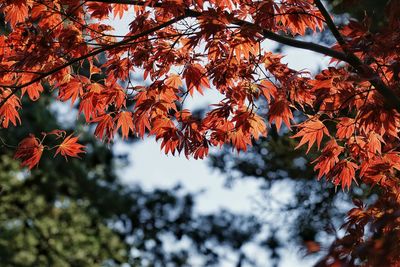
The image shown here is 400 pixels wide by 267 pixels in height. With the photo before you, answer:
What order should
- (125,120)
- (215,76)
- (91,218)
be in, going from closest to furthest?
(215,76)
(125,120)
(91,218)

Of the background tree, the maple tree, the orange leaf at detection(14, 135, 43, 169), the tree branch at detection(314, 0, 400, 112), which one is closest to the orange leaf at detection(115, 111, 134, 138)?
the maple tree

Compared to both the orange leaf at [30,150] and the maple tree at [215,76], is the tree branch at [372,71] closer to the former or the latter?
the maple tree at [215,76]

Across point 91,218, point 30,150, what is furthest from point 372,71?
point 91,218

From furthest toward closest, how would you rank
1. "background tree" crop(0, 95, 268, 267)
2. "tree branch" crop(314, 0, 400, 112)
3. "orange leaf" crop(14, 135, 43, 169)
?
"background tree" crop(0, 95, 268, 267), "orange leaf" crop(14, 135, 43, 169), "tree branch" crop(314, 0, 400, 112)

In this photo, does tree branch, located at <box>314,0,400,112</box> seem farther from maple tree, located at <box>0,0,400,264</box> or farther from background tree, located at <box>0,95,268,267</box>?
background tree, located at <box>0,95,268,267</box>

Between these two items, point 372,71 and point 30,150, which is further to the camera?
point 30,150

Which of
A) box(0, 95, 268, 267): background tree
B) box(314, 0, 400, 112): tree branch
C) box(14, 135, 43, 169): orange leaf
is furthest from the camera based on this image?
box(0, 95, 268, 267): background tree

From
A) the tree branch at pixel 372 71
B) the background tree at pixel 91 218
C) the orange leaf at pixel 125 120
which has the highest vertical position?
the background tree at pixel 91 218

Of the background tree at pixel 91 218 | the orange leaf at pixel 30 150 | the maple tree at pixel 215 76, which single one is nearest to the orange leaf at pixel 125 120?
the maple tree at pixel 215 76

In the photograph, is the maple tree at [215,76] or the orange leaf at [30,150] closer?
the maple tree at [215,76]

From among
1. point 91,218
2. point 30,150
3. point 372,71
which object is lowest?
point 372,71

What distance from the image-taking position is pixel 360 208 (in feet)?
8.78

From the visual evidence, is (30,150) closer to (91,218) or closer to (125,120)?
(125,120)

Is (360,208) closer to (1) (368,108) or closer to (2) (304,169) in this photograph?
(1) (368,108)
